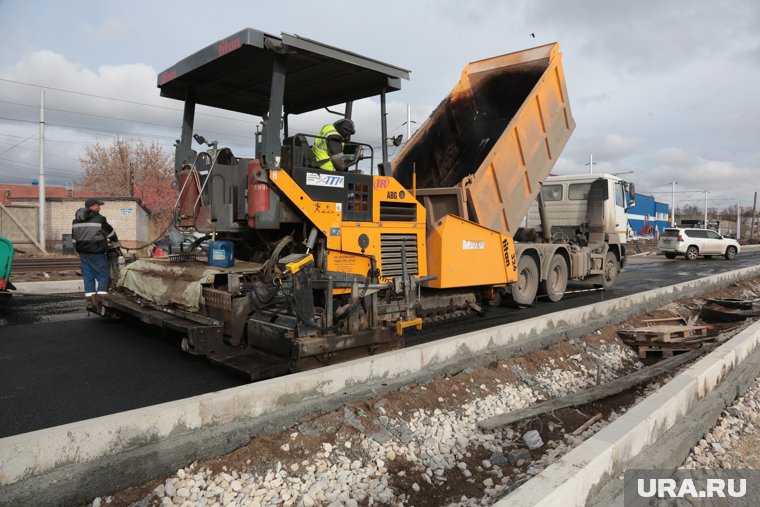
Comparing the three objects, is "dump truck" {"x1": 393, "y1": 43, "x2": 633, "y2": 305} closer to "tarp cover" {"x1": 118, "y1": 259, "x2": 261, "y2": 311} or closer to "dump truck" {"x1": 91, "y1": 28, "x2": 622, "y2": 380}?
"dump truck" {"x1": 91, "y1": 28, "x2": 622, "y2": 380}

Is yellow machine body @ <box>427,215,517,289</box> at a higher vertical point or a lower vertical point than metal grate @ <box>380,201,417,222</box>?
lower

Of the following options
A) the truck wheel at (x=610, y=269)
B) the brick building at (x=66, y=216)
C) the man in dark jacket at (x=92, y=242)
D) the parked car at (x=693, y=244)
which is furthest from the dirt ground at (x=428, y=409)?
the parked car at (x=693, y=244)

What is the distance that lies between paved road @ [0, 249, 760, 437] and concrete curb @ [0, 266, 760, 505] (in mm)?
1057

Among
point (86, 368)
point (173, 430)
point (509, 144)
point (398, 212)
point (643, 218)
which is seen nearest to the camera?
point (173, 430)

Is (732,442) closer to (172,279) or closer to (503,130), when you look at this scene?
(172,279)

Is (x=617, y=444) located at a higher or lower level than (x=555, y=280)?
lower

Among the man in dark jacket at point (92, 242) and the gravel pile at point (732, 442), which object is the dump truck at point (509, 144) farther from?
the man in dark jacket at point (92, 242)

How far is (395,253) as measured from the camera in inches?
217

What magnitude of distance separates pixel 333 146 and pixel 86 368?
3224 mm


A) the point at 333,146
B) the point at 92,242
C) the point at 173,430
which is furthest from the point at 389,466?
the point at 92,242

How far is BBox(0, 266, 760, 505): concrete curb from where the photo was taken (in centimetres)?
245

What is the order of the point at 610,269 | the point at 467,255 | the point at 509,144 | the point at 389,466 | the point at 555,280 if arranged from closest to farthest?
the point at 389,466, the point at 467,255, the point at 509,144, the point at 555,280, the point at 610,269

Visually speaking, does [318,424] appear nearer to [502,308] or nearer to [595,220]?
[502,308]

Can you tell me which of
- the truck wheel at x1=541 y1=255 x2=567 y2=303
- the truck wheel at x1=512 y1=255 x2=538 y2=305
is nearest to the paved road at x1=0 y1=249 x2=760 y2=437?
the truck wheel at x1=512 y1=255 x2=538 y2=305
